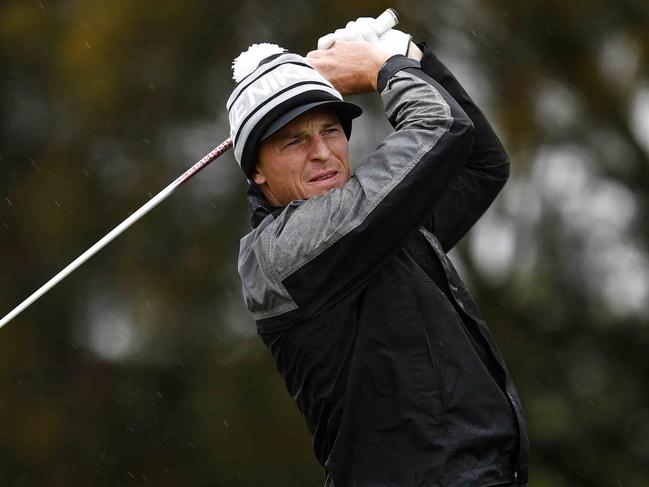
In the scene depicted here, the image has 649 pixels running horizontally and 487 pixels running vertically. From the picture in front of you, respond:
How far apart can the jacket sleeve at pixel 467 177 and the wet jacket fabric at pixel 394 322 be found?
37 cm

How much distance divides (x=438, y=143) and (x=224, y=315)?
703 cm

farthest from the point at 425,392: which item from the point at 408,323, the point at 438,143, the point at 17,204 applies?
the point at 17,204

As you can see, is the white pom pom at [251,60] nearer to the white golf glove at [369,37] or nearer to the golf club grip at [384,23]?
the white golf glove at [369,37]

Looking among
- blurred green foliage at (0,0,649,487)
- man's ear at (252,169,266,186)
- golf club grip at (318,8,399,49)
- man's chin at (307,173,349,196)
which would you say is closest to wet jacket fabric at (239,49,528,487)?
man's chin at (307,173,349,196)

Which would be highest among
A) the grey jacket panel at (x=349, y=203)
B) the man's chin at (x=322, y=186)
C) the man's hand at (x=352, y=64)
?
the man's hand at (x=352, y=64)

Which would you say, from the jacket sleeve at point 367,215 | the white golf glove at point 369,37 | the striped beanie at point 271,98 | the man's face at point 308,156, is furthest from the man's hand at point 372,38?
the jacket sleeve at point 367,215

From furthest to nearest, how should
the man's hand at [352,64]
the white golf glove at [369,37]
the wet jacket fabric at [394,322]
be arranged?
1. the white golf glove at [369,37]
2. the man's hand at [352,64]
3. the wet jacket fabric at [394,322]

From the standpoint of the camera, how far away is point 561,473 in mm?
10375

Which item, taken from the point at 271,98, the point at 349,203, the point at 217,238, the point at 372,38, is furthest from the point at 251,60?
the point at 217,238

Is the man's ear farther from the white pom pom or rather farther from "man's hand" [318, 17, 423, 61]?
"man's hand" [318, 17, 423, 61]

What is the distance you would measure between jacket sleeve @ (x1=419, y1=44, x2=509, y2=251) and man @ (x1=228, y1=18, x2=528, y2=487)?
0.29 m

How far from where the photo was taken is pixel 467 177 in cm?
439

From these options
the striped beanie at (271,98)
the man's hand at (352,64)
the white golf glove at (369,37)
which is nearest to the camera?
the striped beanie at (271,98)

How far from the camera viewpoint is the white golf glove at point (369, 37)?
4203mm
